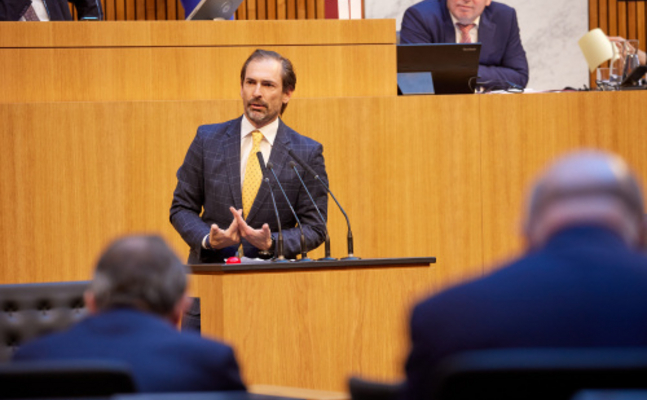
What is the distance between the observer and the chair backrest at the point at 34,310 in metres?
2.99

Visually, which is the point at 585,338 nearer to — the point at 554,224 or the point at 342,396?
the point at 554,224

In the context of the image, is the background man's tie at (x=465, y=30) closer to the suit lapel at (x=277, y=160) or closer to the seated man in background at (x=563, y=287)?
the suit lapel at (x=277, y=160)

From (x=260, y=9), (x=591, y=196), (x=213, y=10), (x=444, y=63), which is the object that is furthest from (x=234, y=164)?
(x=260, y=9)

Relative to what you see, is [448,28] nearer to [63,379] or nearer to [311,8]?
[311,8]

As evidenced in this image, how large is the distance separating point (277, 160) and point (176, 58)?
126 centimetres

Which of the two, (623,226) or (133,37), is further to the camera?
(133,37)

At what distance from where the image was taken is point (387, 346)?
3598 mm

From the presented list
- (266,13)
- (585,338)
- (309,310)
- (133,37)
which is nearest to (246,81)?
(133,37)

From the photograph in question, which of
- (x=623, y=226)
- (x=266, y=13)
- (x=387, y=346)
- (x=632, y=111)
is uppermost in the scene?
(x=266, y=13)

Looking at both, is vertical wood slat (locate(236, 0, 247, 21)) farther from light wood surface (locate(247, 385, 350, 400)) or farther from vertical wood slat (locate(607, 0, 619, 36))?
light wood surface (locate(247, 385, 350, 400))

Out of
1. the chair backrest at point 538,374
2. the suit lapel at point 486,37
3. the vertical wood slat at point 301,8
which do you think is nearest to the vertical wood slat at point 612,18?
the vertical wood slat at point 301,8

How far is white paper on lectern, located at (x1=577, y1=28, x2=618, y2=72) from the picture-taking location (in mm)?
6137

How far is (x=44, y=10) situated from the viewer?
5855mm

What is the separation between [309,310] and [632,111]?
2834 millimetres
